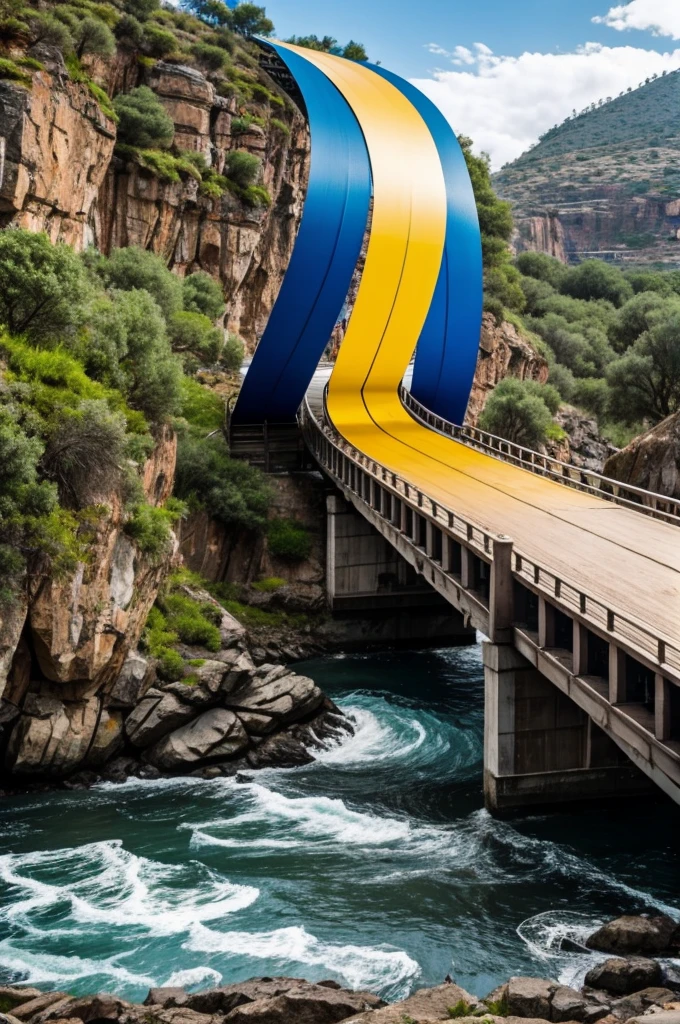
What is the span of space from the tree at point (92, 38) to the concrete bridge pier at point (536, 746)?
124 ft

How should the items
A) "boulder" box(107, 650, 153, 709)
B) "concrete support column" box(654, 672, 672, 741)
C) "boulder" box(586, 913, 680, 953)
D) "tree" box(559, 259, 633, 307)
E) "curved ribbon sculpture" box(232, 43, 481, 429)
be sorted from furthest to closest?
1. "tree" box(559, 259, 633, 307)
2. "curved ribbon sculpture" box(232, 43, 481, 429)
3. "boulder" box(107, 650, 153, 709)
4. "boulder" box(586, 913, 680, 953)
5. "concrete support column" box(654, 672, 672, 741)

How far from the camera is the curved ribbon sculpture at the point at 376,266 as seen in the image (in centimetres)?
4300

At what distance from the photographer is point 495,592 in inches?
844

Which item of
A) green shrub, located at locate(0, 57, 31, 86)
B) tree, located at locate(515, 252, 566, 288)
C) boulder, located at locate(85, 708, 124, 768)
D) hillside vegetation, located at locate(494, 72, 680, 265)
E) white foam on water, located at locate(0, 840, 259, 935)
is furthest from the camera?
hillside vegetation, located at locate(494, 72, 680, 265)

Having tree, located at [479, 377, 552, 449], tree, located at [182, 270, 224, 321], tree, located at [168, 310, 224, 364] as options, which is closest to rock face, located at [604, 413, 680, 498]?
tree, located at [479, 377, 552, 449]

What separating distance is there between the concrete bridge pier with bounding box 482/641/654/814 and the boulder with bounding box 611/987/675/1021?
770 centimetres

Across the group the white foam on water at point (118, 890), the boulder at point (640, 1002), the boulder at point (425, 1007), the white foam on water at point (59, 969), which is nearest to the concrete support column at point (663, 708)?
the boulder at point (640, 1002)

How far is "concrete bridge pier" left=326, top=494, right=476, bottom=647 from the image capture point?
3816cm

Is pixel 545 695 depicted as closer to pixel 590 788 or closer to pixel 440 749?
pixel 590 788

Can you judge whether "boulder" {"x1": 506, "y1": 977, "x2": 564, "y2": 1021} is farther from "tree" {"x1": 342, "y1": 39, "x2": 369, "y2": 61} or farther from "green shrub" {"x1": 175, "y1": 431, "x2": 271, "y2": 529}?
"tree" {"x1": 342, "y1": 39, "x2": 369, "y2": 61}

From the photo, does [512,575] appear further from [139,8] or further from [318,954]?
[139,8]

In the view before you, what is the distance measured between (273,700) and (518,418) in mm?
31102

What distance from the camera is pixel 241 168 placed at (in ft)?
185

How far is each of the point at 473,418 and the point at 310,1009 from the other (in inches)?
1936
